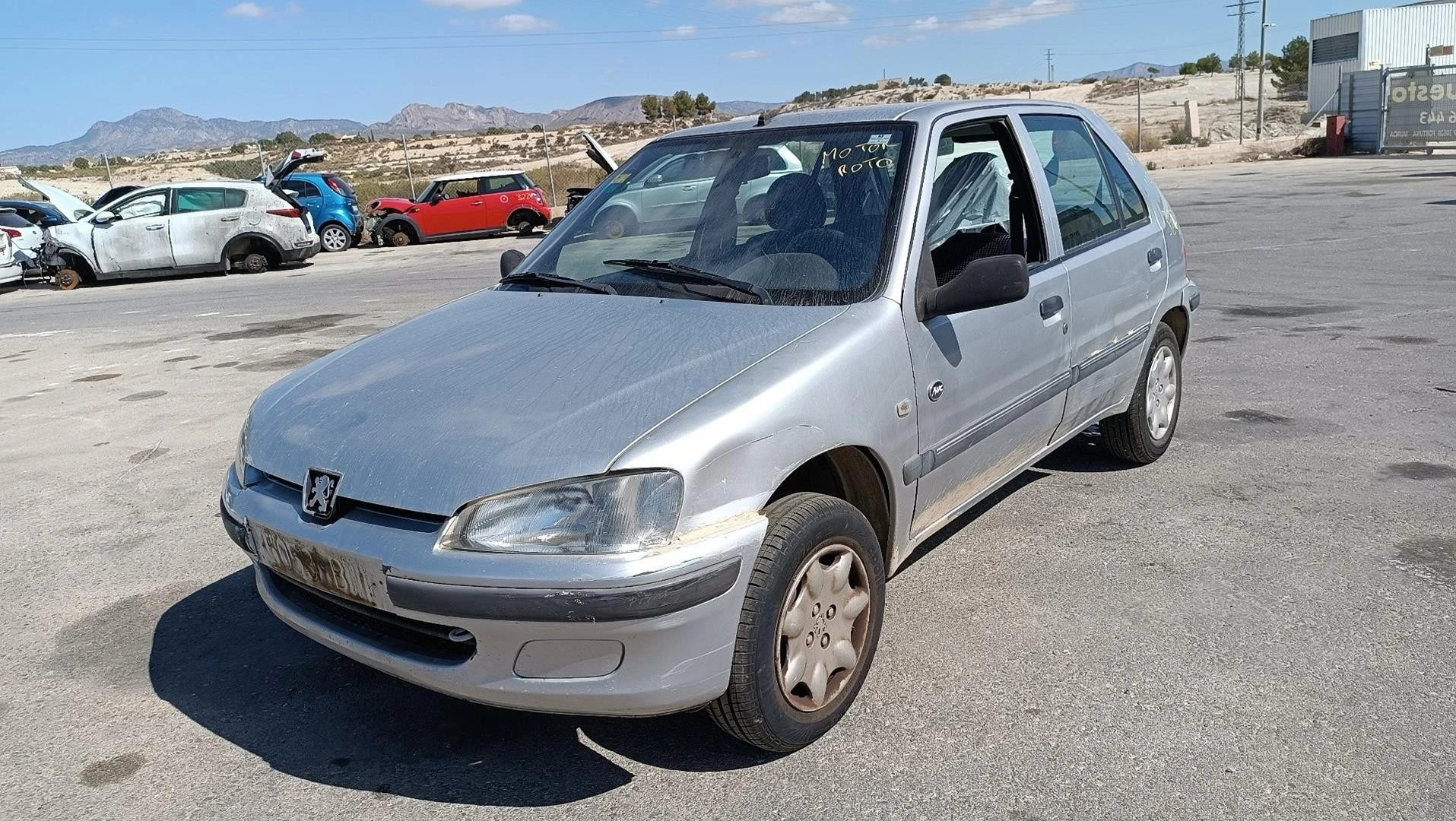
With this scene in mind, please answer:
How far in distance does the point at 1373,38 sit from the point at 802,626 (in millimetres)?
63183

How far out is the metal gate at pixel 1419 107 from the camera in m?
29.4

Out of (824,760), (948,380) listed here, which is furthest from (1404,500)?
(824,760)

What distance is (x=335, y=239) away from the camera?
2259 centimetres

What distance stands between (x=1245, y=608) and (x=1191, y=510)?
1012 mm

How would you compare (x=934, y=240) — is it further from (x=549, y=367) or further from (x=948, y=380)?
(x=549, y=367)

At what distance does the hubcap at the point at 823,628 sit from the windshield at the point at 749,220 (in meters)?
0.83

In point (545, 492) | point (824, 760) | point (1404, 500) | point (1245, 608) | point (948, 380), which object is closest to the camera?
point (545, 492)

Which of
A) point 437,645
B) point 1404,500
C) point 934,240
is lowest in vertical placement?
point 1404,500

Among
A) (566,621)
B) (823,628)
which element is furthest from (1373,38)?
(566,621)

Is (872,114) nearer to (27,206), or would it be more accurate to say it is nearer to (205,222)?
(205,222)

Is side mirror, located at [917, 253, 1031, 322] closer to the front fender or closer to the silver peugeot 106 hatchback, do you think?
the silver peugeot 106 hatchback

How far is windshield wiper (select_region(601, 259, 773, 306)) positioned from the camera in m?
3.49

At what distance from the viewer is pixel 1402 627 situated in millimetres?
3584

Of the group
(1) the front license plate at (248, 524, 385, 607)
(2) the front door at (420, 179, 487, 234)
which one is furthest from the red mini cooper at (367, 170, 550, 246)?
(1) the front license plate at (248, 524, 385, 607)
